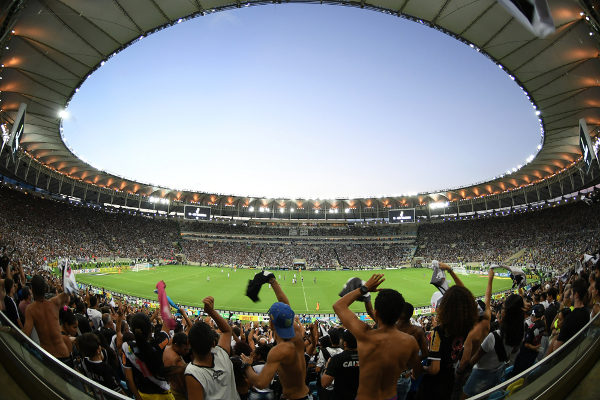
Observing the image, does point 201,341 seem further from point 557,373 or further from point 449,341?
point 557,373

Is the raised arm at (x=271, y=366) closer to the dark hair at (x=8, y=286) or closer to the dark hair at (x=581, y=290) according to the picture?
the dark hair at (x=581, y=290)

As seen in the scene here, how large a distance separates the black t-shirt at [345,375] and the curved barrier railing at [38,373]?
77.6 inches

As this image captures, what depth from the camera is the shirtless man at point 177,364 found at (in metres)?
3.43

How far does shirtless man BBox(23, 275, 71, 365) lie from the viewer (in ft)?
14.3

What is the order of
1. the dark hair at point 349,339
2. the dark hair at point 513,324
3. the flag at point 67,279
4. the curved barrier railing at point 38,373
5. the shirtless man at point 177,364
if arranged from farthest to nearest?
1. the flag at point 67,279
2. the dark hair at point 513,324
3. the shirtless man at point 177,364
4. the dark hair at point 349,339
5. the curved barrier railing at point 38,373

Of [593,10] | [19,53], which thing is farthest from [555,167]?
[19,53]

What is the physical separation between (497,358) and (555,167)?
46079 millimetres

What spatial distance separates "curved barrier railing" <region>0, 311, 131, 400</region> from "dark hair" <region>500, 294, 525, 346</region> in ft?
14.8

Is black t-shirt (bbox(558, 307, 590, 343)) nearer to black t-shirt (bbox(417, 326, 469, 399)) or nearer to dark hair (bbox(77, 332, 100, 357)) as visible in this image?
black t-shirt (bbox(417, 326, 469, 399))

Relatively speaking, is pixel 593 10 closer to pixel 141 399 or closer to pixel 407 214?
pixel 141 399

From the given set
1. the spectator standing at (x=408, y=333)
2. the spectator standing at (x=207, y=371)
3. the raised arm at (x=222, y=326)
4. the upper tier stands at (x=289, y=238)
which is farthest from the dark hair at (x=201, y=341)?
the upper tier stands at (x=289, y=238)

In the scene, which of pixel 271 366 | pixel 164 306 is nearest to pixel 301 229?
pixel 164 306

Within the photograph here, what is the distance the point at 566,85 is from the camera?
19.2 meters

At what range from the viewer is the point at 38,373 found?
9.77ft
